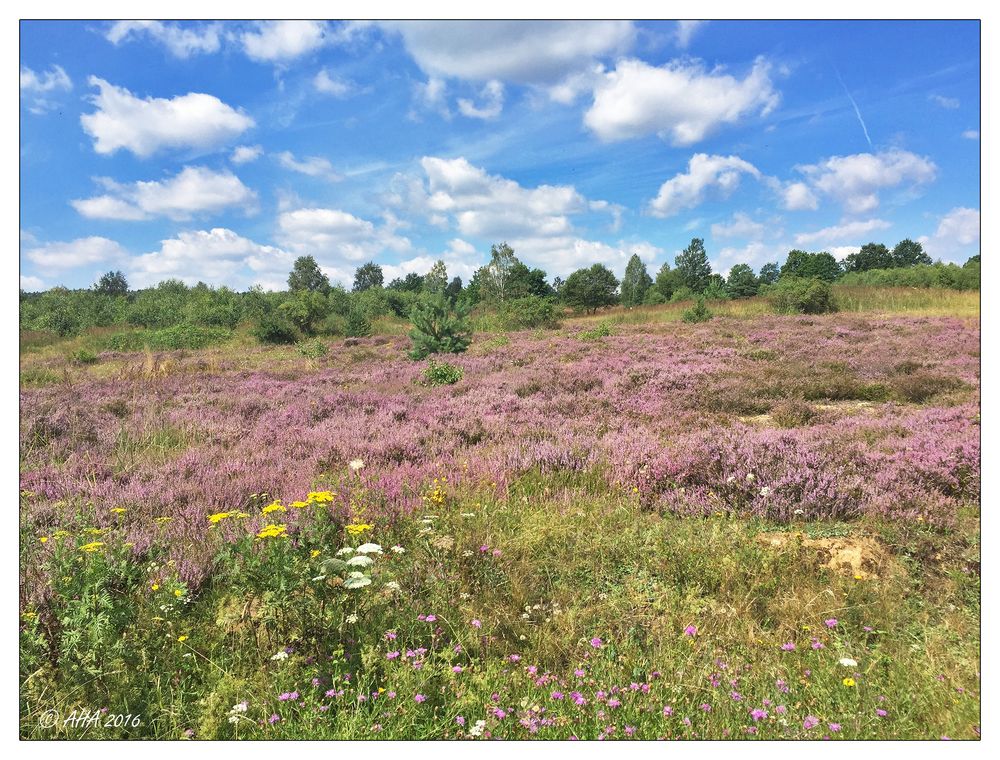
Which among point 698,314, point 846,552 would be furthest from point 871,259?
point 846,552

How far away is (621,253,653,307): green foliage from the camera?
74875 mm

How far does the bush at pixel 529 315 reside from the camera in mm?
30438

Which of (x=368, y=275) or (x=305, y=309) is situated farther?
(x=305, y=309)

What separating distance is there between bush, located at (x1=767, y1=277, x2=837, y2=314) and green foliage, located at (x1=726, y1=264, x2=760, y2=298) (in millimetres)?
25456

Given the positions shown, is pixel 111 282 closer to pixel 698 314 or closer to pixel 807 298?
pixel 698 314

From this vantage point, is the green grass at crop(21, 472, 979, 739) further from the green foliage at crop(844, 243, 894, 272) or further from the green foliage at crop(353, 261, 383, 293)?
the green foliage at crop(844, 243, 894, 272)

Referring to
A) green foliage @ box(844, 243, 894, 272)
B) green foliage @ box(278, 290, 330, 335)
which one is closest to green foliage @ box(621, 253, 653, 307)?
green foliage @ box(844, 243, 894, 272)

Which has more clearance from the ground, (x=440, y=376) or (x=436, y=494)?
(x=440, y=376)

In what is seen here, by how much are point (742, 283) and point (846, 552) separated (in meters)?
66.7

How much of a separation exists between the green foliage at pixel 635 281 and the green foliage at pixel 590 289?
36.3 ft

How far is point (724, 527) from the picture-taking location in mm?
3760

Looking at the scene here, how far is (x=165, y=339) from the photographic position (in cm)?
2389

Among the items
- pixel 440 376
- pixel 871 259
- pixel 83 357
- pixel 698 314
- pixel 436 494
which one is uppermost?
pixel 871 259

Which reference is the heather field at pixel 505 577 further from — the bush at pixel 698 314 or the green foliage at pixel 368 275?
the bush at pixel 698 314
